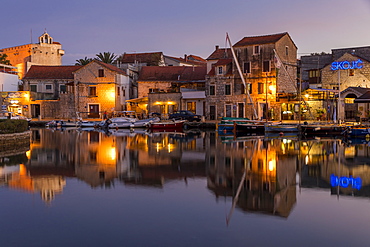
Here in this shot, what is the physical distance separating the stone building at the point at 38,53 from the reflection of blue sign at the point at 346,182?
224 ft

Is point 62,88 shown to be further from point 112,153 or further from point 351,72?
point 351,72

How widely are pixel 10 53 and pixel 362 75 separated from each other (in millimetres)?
64156

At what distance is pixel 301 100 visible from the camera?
4762cm

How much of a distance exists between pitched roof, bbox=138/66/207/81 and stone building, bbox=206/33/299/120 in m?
5.78

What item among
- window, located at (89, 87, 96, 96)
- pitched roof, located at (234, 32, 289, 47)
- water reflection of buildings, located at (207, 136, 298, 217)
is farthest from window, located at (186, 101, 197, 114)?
water reflection of buildings, located at (207, 136, 298, 217)

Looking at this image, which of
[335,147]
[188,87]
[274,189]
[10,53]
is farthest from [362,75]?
[10,53]

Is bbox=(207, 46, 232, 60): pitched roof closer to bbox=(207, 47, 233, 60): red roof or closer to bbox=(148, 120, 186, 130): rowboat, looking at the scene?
bbox=(207, 47, 233, 60): red roof

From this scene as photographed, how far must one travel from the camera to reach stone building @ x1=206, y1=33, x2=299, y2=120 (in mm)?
49750

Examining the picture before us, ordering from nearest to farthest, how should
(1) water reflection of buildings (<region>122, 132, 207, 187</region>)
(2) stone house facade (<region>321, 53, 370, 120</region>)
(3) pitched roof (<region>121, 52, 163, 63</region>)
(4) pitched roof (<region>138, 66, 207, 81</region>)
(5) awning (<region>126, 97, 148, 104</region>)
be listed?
(1) water reflection of buildings (<region>122, 132, 207, 187</region>)
(2) stone house facade (<region>321, 53, 370, 120</region>)
(5) awning (<region>126, 97, 148, 104</region>)
(4) pitched roof (<region>138, 66, 207, 81</region>)
(3) pitched roof (<region>121, 52, 163, 63</region>)

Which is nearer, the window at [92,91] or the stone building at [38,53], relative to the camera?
the window at [92,91]

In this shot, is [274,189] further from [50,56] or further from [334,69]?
[50,56]

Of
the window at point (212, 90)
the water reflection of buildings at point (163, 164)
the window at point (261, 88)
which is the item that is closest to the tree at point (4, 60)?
the window at point (212, 90)

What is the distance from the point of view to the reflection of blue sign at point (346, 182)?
54.1 ft

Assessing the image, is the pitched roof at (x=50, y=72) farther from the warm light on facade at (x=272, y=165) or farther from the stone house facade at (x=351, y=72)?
the warm light on facade at (x=272, y=165)
